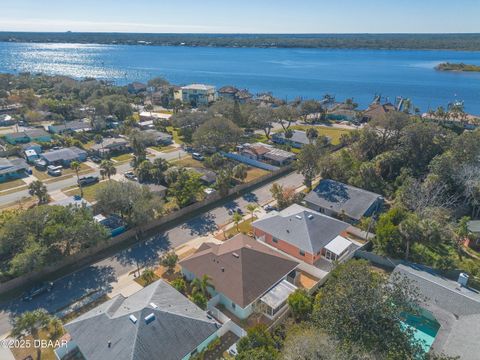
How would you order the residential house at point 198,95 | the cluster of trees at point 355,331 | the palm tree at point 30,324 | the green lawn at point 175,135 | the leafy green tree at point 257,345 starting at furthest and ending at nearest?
the residential house at point 198,95, the green lawn at point 175,135, the palm tree at point 30,324, the leafy green tree at point 257,345, the cluster of trees at point 355,331

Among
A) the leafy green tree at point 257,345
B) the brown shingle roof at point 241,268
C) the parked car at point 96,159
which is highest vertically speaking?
the leafy green tree at point 257,345

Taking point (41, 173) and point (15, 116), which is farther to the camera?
point (15, 116)

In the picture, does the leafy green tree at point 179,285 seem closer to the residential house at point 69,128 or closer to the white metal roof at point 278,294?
Answer: the white metal roof at point 278,294

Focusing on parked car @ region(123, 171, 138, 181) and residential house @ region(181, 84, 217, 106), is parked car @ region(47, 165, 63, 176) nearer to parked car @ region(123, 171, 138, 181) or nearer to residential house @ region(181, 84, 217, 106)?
parked car @ region(123, 171, 138, 181)

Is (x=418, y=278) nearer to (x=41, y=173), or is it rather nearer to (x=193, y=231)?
(x=193, y=231)

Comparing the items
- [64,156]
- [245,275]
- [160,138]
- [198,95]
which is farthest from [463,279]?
[198,95]

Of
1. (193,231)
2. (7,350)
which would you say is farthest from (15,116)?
(7,350)

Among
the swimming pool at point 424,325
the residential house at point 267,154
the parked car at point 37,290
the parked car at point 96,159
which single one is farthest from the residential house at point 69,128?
the swimming pool at point 424,325

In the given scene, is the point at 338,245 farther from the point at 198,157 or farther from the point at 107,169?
the point at 107,169
